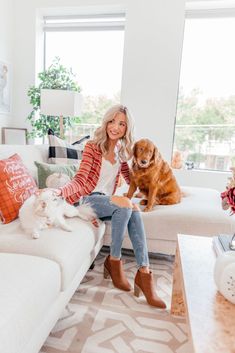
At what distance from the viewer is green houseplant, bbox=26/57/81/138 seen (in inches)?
129

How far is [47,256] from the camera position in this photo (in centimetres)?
113

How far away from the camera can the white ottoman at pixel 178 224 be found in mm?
1764

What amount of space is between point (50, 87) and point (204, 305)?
118 inches

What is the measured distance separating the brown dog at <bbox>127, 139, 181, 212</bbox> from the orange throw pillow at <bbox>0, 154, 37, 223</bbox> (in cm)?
70

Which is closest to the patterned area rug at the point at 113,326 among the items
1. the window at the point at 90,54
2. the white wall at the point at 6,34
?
the window at the point at 90,54

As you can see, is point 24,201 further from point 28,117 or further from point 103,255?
point 28,117

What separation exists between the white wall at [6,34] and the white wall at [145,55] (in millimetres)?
91

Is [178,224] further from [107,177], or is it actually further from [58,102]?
[58,102]

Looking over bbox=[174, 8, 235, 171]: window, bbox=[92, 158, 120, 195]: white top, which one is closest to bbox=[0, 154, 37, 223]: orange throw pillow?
bbox=[92, 158, 120, 195]: white top

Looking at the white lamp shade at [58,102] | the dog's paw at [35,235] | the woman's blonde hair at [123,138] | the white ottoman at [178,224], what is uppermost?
the white lamp shade at [58,102]

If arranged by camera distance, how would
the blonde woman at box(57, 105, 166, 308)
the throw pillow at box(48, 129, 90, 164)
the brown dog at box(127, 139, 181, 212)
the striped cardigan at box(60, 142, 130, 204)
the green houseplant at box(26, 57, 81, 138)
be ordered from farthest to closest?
the green houseplant at box(26, 57, 81, 138) → the throw pillow at box(48, 129, 90, 164) → the brown dog at box(127, 139, 181, 212) → the striped cardigan at box(60, 142, 130, 204) → the blonde woman at box(57, 105, 166, 308)

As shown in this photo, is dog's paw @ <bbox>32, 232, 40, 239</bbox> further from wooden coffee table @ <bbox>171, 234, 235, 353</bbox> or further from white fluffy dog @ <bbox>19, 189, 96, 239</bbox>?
wooden coffee table @ <bbox>171, 234, 235, 353</bbox>

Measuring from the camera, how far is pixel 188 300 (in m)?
0.95

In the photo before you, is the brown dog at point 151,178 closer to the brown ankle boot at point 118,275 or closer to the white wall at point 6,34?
the brown ankle boot at point 118,275
